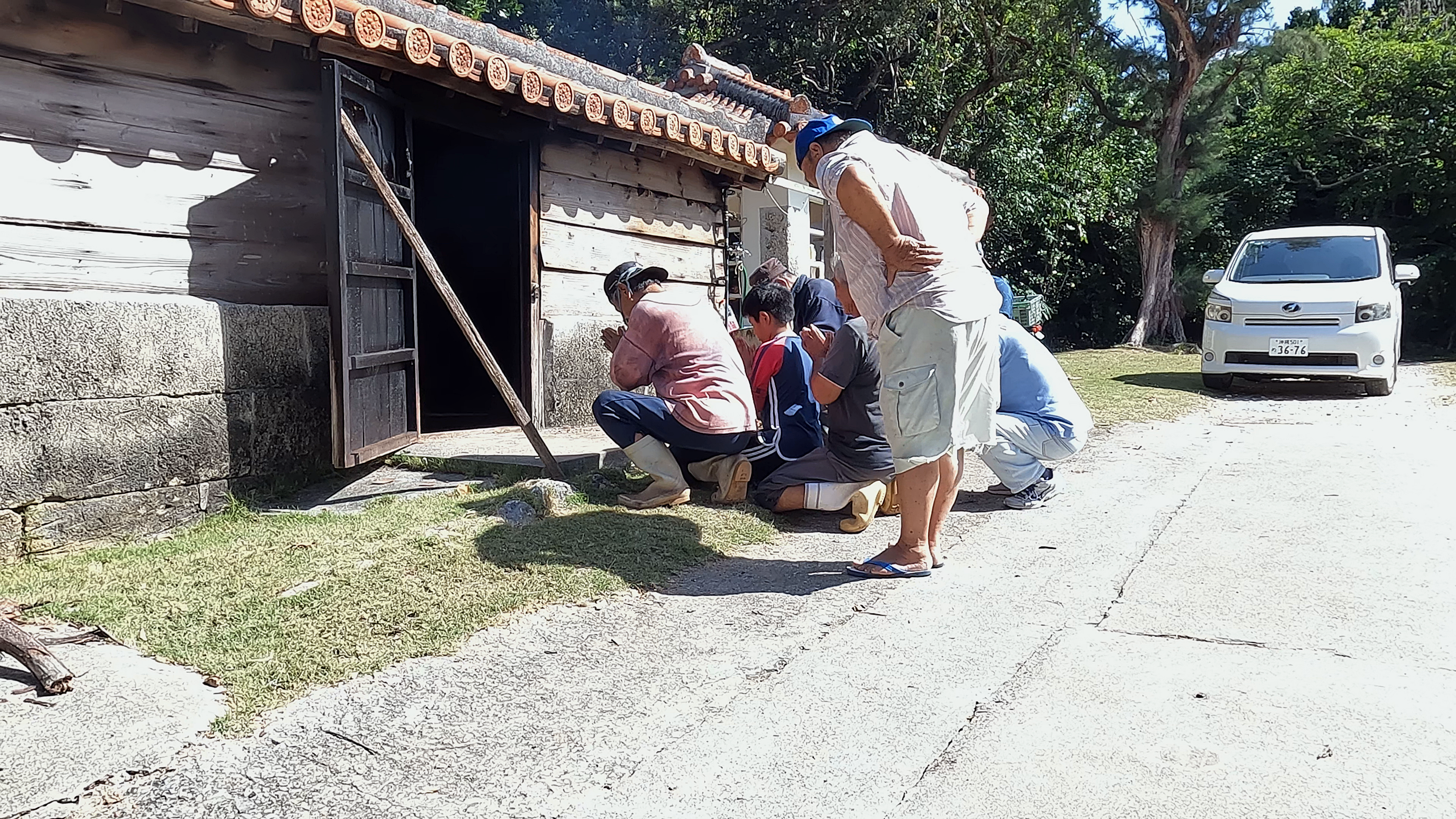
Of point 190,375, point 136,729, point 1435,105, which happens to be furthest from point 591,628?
point 1435,105

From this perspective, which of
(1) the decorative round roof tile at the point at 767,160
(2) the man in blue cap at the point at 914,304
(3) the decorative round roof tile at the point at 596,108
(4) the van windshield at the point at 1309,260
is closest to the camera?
(2) the man in blue cap at the point at 914,304

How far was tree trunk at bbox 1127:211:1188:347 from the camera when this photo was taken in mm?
16578

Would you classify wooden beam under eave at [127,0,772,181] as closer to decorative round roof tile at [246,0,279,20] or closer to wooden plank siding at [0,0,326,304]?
decorative round roof tile at [246,0,279,20]

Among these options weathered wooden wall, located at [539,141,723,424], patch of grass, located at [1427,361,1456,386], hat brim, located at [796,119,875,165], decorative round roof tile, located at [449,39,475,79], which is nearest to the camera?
hat brim, located at [796,119,875,165]

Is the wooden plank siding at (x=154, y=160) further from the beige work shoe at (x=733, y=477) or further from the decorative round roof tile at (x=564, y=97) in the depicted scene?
the beige work shoe at (x=733, y=477)

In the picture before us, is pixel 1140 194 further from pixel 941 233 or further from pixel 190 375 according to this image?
pixel 190 375

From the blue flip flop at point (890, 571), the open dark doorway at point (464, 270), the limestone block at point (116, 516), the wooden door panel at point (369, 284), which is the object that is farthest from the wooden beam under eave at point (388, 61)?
the blue flip flop at point (890, 571)

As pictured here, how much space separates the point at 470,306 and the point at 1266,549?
6436 millimetres

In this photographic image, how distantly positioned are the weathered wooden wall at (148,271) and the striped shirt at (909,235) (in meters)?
2.95

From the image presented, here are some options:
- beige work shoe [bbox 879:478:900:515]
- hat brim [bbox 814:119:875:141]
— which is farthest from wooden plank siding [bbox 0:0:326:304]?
beige work shoe [bbox 879:478:900:515]

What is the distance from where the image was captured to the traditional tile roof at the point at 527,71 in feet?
15.4

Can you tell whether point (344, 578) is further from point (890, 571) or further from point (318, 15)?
point (318, 15)

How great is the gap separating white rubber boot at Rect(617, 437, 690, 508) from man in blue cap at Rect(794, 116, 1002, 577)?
3.97 feet

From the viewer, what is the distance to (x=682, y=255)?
8.11m
